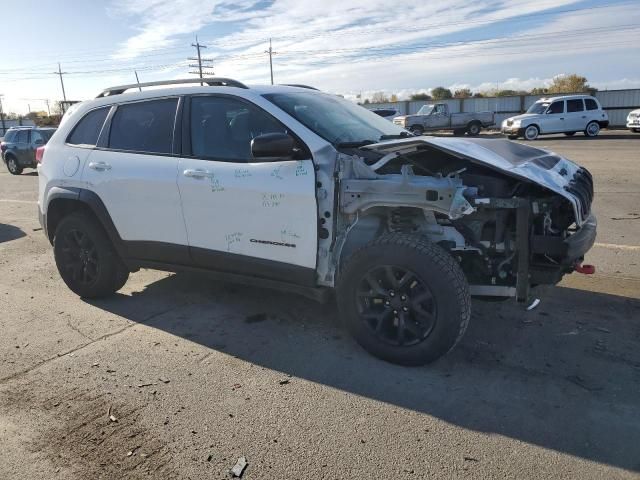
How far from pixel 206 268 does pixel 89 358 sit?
1.11 m

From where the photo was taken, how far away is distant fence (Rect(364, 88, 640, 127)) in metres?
34.6

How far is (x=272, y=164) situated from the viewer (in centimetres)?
390

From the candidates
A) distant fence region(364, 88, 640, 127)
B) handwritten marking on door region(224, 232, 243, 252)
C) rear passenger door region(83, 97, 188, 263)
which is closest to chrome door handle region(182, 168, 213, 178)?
rear passenger door region(83, 97, 188, 263)

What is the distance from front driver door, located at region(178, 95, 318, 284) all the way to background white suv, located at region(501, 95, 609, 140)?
24.7 m

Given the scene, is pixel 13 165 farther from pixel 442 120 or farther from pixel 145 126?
pixel 442 120

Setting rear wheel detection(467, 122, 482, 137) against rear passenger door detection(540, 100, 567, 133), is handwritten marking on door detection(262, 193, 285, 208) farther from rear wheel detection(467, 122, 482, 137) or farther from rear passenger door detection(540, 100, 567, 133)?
rear wheel detection(467, 122, 482, 137)

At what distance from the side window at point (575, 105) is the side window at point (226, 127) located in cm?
2577

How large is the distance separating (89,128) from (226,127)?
1659 mm

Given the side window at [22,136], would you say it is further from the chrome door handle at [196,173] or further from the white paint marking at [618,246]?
the white paint marking at [618,246]

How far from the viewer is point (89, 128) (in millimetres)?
5039

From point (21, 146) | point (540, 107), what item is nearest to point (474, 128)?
point (540, 107)

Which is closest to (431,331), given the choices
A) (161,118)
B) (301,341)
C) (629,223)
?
(301,341)

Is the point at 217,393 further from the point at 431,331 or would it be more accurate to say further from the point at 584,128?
the point at 584,128

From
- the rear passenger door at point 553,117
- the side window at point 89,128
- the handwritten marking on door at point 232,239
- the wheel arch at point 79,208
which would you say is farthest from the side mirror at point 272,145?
the rear passenger door at point 553,117
